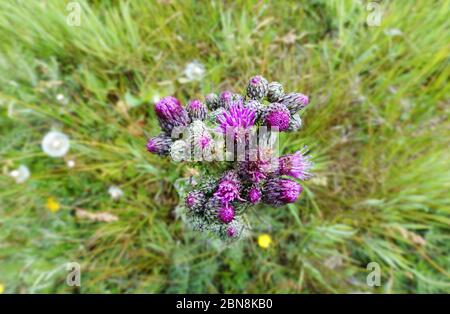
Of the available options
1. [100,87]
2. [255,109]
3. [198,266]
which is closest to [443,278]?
[198,266]

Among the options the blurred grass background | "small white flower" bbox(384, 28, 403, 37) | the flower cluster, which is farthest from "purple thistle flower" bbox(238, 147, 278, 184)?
"small white flower" bbox(384, 28, 403, 37)

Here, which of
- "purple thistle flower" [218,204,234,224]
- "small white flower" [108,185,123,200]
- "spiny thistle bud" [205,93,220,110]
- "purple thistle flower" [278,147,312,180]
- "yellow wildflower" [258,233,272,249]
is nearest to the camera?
"purple thistle flower" [218,204,234,224]

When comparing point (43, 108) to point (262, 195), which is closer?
point (262, 195)

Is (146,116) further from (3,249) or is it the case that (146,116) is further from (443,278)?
(443,278)

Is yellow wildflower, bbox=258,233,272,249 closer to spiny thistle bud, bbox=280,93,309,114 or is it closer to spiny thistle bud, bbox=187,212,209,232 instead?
spiny thistle bud, bbox=187,212,209,232

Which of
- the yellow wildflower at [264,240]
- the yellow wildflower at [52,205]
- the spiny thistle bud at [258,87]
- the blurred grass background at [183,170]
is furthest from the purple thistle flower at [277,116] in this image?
the yellow wildflower at [52,205]

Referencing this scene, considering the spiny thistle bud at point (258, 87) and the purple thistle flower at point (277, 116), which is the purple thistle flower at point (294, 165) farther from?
the spiny thistle bud at point (258, 87)

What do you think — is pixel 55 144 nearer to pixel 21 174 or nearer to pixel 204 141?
pixel 21 174
